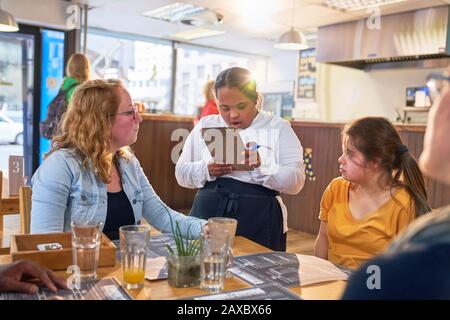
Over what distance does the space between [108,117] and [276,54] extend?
7715 mm

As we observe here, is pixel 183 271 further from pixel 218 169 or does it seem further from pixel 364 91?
pixel 364 91

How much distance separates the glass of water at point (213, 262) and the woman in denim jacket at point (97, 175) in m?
0.46

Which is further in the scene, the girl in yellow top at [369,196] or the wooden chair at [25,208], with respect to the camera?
the wooden chair at [25,208]

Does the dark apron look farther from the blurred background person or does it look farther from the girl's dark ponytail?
the blurred background person

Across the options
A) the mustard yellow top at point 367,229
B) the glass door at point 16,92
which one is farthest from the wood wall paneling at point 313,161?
the glass door at point 16,92

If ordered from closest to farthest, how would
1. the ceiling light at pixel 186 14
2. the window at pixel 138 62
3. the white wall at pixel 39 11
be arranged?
the white wall at pixel 39 11, the ceiling light at pixel 186 14, the window at pixel 138 62

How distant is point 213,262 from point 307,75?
23.7 ft

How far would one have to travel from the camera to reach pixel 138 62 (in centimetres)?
767

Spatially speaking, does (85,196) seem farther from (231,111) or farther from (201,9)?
(201,9)

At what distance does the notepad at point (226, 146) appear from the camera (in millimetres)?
1809

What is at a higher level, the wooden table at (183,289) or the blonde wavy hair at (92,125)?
the blonde wavy hair at (92,125)

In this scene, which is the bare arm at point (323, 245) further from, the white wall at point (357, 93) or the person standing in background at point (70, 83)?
the white wall at point (357, 93)
